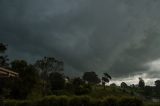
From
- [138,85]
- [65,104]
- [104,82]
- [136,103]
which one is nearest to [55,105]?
[65,104]

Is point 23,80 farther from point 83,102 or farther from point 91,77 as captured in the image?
point 91,77

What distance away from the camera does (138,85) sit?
131 metres

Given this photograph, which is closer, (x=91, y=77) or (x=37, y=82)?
(x=37, y=82)

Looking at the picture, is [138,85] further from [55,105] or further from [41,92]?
[55,105]

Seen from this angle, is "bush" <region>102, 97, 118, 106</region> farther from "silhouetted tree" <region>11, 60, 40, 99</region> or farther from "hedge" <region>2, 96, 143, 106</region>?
"silhouetted tree" <region>11, 60, 40, 99</region>

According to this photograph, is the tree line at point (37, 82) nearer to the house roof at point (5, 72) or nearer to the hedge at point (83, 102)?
the hedge at point (83, 102)

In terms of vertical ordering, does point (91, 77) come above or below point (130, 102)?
above

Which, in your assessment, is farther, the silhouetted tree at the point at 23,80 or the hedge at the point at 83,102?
the silhouetted tree at the point at 23,80

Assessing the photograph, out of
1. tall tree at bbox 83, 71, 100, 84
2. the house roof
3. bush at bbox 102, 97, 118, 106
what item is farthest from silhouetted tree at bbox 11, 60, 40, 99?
tall tree at bbox 83, 71, 100, 84

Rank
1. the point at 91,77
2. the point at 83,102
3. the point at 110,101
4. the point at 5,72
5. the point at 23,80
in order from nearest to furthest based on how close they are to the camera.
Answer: the point at 5,72, the point at 110,101, the point at 83,102, the point at 23,80, the point at 91,77

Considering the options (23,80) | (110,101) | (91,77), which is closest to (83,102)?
A: (110,101)

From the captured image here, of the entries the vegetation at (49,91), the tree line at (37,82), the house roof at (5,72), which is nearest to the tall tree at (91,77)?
the vegetation at (49,91)

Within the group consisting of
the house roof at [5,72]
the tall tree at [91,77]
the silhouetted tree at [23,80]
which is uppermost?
the tall tree at [91,77]

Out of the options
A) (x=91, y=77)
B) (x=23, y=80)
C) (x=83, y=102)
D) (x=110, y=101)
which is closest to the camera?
(x=110, y=101)
